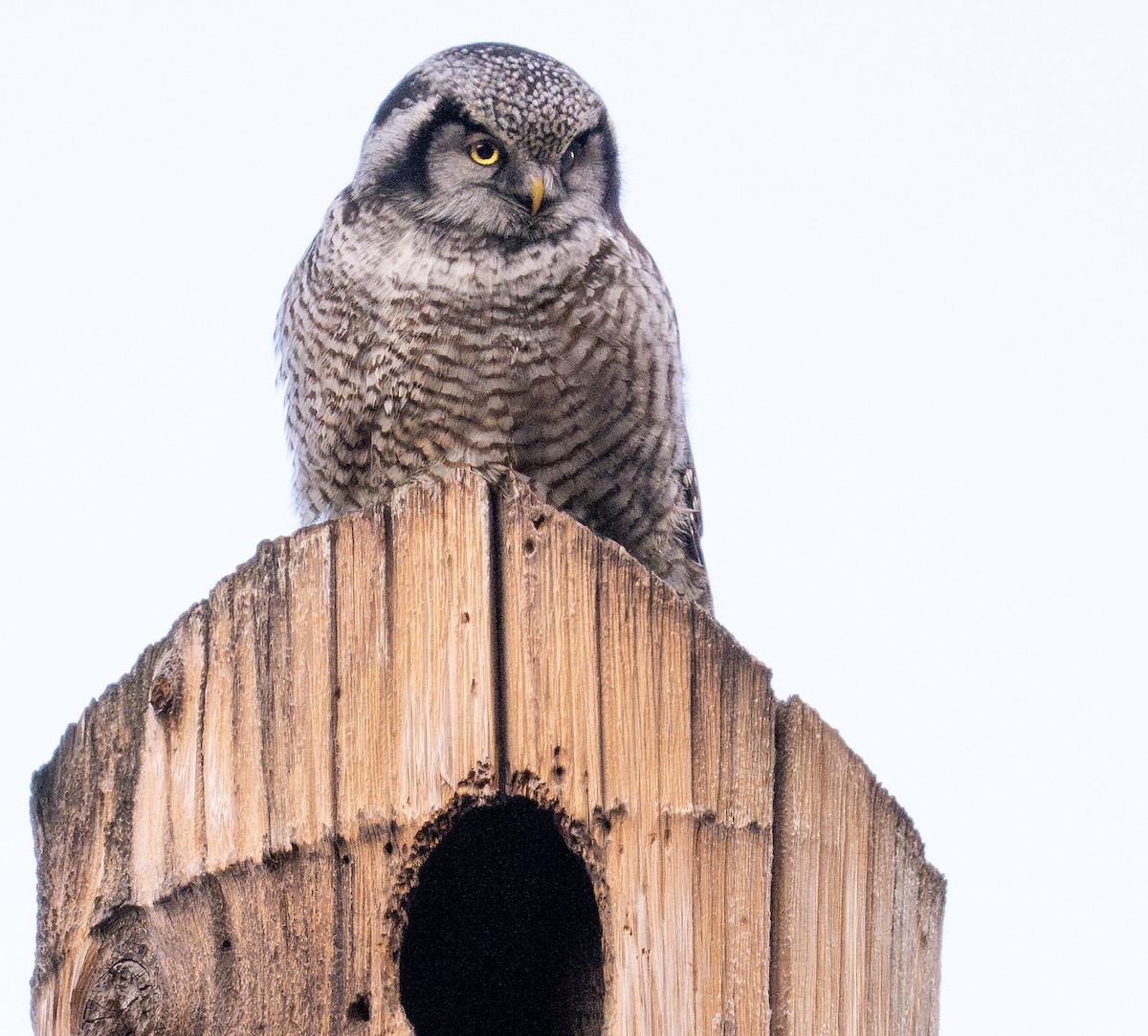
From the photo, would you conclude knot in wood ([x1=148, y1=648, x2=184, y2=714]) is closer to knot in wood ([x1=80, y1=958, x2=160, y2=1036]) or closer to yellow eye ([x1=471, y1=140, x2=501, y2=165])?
knot in wood ([x1=80, y1=958, x2=160, y2=1036])

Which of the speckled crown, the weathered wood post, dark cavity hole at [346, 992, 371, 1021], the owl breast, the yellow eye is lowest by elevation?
dark cavity hole at [346, 992, 371, 1021]

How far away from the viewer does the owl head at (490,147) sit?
4004 mm

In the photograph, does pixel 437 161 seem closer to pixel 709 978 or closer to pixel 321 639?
pixel 321 639

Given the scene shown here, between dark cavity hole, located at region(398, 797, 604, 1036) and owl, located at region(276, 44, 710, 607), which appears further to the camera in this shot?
owl, located at region(276, 44, 710, 607)

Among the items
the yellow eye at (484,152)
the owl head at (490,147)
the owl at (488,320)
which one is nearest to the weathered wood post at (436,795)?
the owl at (488,320)

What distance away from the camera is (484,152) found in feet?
13.5

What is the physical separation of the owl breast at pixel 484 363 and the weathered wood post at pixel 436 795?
1.17 meters

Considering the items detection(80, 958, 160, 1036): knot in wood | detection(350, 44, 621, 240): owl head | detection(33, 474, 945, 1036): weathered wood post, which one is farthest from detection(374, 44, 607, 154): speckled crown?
detection(80, 958, 160, 1036): knot in wood

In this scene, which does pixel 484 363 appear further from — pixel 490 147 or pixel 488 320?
pixel 490 147

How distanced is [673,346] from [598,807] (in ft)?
6.08

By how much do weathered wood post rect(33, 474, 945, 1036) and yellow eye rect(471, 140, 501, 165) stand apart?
5.68 ft

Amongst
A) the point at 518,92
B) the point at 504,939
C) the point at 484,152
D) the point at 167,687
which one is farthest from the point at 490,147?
the point at 504,939

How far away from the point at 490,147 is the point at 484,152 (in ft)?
0.07

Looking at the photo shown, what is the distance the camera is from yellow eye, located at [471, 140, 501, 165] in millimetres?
4086
